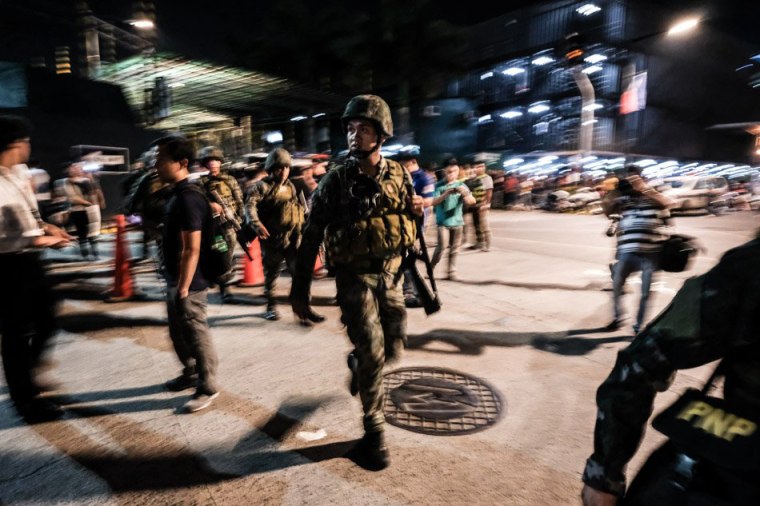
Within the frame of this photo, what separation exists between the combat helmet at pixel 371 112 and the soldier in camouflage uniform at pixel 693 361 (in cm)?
220

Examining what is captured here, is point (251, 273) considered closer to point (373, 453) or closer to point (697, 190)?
point (373, 453)

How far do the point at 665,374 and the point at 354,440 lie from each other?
243 cm

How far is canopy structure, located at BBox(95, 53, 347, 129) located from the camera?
15.9m

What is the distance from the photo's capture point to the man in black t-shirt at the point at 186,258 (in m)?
3.32

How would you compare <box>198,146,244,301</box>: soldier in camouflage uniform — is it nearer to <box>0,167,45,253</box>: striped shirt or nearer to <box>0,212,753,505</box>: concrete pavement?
<box>0,212,753,505</box>: concrete pavement

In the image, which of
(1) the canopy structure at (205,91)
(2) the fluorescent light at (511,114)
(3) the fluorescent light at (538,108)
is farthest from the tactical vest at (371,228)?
(2) the fluorescent light at (511,114)

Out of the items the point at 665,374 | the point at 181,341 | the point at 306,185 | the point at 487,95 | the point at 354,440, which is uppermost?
the point at 487,95

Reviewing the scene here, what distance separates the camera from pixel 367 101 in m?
2.99

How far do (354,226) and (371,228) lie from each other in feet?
0.35

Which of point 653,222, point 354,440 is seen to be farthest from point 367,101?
point 653,222

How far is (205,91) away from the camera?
19.0m

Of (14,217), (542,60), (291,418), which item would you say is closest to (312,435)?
(291,418)

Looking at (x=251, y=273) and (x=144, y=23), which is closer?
(x=251, y=273)

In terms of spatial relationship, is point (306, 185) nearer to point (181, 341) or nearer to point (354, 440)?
point (181, 341)
